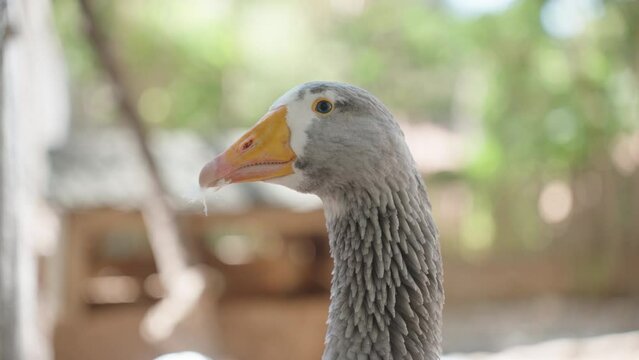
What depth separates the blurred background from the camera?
253 inches

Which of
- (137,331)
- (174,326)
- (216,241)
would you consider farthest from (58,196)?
(216,241)

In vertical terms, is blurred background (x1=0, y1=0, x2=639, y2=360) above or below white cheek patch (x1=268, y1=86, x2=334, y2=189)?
above

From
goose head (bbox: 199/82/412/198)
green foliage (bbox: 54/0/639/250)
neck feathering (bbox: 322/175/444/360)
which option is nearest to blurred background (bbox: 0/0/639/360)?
green foliage (bbox: 54/0/639/250)

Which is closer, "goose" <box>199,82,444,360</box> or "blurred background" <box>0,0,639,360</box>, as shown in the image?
"goose" <box>199,82,444,360</box>

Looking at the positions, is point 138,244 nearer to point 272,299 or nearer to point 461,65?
point 272,299

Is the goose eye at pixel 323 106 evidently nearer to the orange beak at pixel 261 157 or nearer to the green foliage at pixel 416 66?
the orange beak at pixel 261 157

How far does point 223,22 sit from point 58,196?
8.19 metres

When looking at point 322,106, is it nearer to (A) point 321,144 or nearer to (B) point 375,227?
(A) point 321,144

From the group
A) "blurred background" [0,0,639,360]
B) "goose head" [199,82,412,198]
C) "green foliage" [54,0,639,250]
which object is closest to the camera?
"goose head" [199,82,412,198]

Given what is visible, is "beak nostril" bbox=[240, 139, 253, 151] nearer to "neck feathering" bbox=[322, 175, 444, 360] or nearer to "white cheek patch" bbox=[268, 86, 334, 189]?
"white cheek patch" bbox=[268, 86, 334, 189]

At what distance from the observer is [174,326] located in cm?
628

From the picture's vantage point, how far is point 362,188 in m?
2.18

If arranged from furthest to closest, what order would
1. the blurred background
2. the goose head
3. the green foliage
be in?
the green foliage, the blurred background, the goose head

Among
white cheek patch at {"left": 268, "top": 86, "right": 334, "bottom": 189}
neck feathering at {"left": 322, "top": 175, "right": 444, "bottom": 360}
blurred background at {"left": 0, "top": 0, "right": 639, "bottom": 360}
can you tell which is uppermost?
blurred background at {"left": 0, "top": 0, "right": 639, "bottom": 360}
